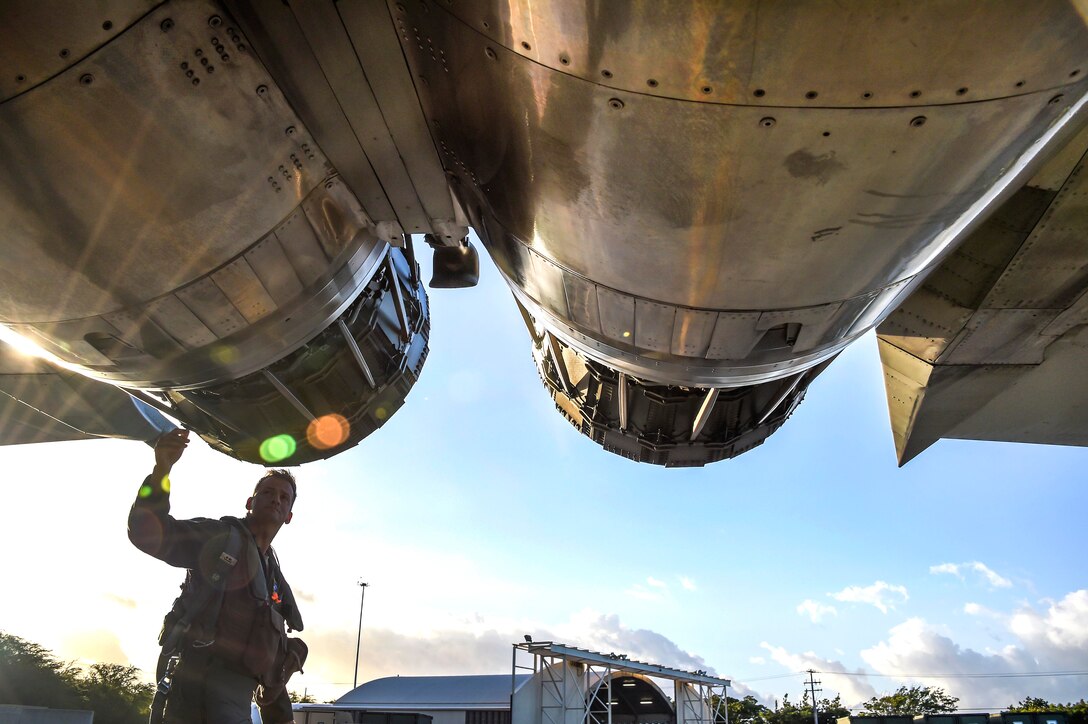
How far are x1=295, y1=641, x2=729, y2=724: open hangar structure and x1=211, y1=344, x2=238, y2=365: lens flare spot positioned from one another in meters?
24.6

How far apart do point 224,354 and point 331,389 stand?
70.5 inches

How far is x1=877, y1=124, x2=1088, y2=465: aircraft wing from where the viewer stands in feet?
14.2

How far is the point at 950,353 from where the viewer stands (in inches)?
220

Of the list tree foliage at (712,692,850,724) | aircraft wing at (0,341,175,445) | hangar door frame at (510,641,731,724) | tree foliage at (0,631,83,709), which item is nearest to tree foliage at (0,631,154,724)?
tree foliage at (0,631,83,709)

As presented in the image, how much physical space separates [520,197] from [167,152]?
1.54 metres

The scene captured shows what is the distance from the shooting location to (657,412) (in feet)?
23.1

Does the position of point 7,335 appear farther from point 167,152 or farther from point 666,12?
point 666,12

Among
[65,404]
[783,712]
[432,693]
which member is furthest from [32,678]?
[783,712]

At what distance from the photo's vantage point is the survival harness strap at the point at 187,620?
10.4ft

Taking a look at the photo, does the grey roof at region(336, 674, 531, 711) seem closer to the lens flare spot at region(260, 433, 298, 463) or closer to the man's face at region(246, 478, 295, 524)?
the lens flare spot at region(260, 433, 298, 463)

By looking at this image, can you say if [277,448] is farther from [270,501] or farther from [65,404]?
[270,501]

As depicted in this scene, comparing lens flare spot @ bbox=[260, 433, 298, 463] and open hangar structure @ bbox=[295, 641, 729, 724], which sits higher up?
lens flare spot @ bbox=[260, 433, 298, 463]

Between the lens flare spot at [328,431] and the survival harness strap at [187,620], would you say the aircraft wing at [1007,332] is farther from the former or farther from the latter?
the survival harness strap at [187,620]

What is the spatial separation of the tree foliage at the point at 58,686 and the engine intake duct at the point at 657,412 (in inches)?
1237
